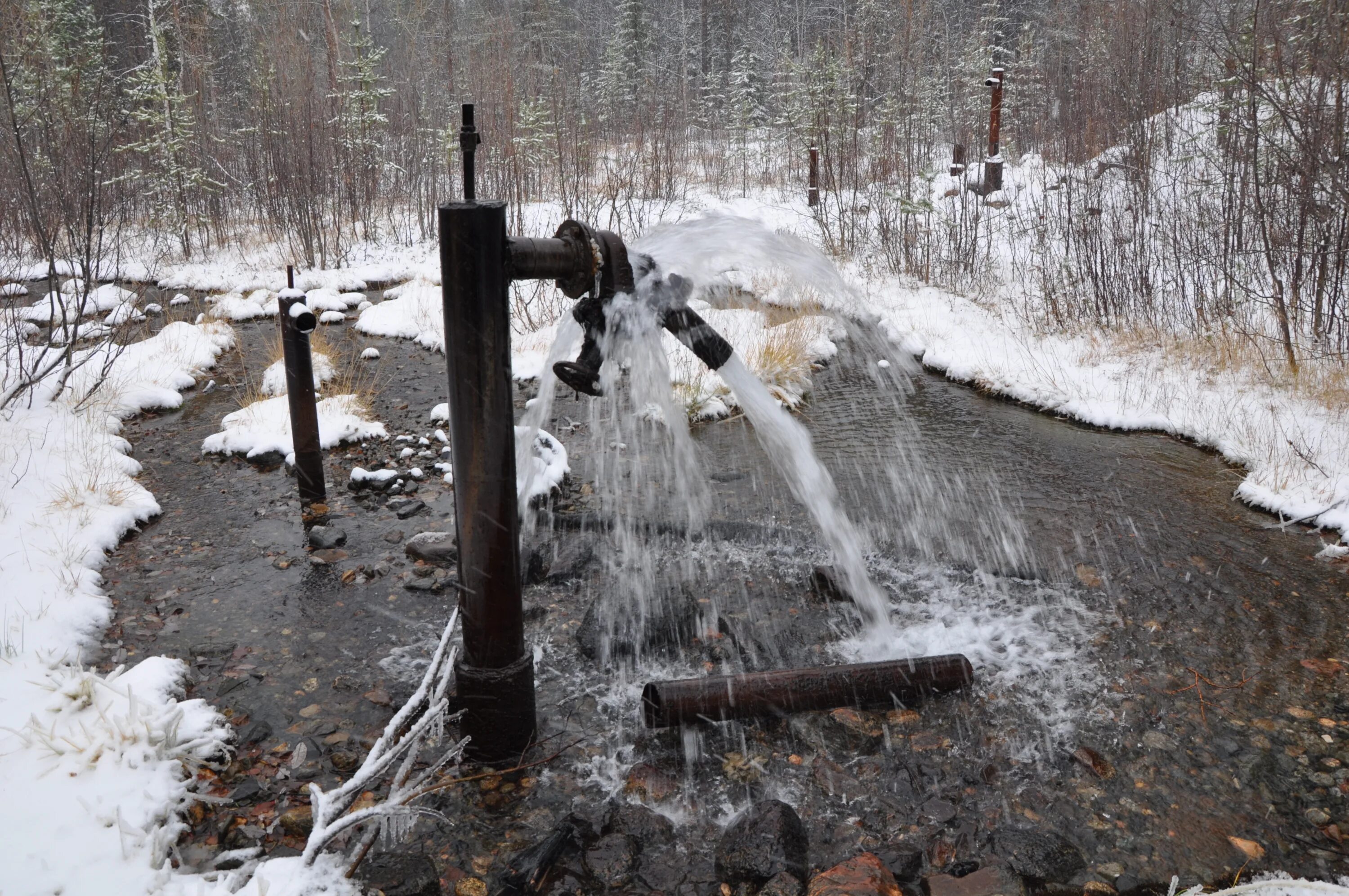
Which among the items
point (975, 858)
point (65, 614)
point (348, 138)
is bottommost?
point (975, 858)

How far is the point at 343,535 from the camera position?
4496mm

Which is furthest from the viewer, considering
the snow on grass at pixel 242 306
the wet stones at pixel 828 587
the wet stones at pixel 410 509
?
the snow on grass at pixel 242 306

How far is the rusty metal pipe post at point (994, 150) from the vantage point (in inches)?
561

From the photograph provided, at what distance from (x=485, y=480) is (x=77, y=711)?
1.58 metres

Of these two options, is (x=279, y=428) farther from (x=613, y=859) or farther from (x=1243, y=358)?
(x=1243, y=358)

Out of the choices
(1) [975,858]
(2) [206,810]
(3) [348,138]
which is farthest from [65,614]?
(3) [348,138]

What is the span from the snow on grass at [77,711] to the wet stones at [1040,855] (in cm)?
222

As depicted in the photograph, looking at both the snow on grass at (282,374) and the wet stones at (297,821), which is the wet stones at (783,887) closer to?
the wet stones at (297,821)

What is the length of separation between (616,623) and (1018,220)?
34.5ft

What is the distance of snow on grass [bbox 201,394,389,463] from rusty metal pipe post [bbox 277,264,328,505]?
50 centimetres

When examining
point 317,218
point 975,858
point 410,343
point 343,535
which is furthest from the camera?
point 317,218

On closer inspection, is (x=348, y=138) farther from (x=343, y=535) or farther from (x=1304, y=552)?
(x=1304, y=552)

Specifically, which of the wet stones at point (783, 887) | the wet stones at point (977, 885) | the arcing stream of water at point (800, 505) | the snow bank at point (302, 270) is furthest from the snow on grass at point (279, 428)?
the snow bank at point (302, 270)

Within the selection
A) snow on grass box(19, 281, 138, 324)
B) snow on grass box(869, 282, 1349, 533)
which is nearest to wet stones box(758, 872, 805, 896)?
snow on grass box(869, 282, 1349, 533)
